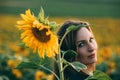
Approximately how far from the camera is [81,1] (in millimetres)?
28438

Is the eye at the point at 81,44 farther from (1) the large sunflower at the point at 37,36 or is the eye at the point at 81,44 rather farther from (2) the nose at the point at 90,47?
(1) the large sunflower at the point at 37,36

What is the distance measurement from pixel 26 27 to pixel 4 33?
33.2 ft

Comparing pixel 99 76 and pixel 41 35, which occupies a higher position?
pixel 41 35

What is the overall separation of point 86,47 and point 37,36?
1.86 feet

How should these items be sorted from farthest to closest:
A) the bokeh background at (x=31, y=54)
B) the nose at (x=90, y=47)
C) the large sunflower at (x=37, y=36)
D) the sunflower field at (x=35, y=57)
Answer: the bokeh background at (x=31, y=54), the sunflower field at (x=35, y=57), the nose at (x=90, y=47), the large sunflower at (x=37, y=36)

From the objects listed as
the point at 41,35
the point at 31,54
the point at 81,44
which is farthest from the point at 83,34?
the point at 41,35

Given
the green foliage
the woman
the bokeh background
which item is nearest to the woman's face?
the woman

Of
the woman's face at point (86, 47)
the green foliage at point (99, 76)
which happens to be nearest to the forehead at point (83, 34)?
the woman's face at point (86, 47)

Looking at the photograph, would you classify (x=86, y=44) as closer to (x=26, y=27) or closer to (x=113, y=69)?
(x=26, y=27)

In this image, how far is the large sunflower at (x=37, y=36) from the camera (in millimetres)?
2857

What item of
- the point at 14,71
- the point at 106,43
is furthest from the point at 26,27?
the point at 106,43

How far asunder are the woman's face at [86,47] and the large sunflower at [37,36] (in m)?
0.54

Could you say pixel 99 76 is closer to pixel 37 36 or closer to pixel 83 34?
pixel 37 36

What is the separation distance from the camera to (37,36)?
2.95 m
